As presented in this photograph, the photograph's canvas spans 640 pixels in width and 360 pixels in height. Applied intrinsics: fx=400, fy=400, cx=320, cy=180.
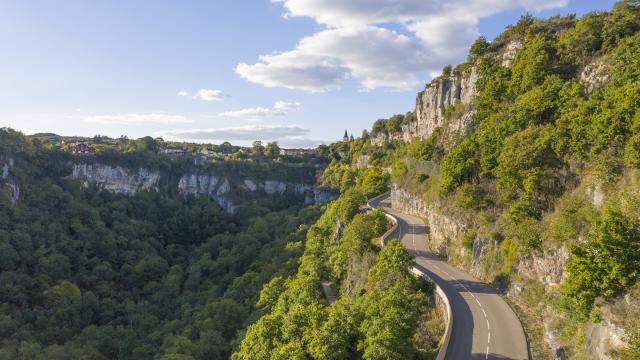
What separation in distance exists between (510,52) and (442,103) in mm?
15537

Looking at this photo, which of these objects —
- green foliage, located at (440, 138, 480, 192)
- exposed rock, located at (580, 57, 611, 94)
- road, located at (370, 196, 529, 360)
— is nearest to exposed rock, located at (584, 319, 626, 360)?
road, located at (370, 196, 529, 360)

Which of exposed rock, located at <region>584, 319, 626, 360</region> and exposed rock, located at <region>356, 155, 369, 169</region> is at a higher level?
exposed rock, located at <region>356, 155, 369, 169</region>

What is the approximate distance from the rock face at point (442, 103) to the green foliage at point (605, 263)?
28435 mm

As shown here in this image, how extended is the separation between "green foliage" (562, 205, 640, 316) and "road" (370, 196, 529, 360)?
3993mm

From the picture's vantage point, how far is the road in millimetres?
20828

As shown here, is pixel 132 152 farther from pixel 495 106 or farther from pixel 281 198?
pixel 495 106

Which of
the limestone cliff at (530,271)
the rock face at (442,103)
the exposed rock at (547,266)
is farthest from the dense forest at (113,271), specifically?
the exposed rock at (547,266)

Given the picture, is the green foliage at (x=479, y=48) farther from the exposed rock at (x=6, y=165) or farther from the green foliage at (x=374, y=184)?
the exposed rock at (x=6, y=165)

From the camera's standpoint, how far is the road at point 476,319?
2083 cm

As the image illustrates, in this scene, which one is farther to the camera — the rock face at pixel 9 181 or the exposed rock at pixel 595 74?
the rock face at pixel 9 181

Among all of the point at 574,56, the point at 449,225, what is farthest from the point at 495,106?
the point at 449,225

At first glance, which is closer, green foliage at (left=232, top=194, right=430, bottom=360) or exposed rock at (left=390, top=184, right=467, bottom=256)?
green foliage at (left=232, top=194, right=430, bottom=360)

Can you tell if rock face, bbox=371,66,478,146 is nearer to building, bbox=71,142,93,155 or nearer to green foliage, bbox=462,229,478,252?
green foliage, bbox=462,229,478,252

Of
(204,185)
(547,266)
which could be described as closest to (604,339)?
(547,266)
